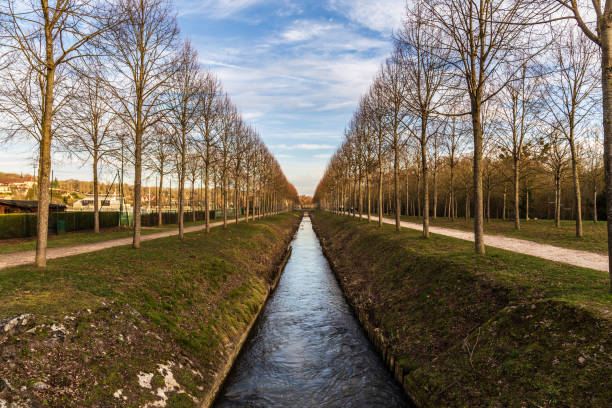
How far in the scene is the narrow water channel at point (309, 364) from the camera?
740 cm

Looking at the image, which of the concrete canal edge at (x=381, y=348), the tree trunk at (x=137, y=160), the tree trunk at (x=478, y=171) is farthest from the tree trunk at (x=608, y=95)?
the tree trunk at (x=137, y=160)

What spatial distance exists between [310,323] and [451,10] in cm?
1302

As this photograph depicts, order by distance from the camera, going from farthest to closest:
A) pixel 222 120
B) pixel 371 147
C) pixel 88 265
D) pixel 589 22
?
1. pixel 371 147
2. pixel 222 120
3. pixel 88 265
4. pixel 589 22

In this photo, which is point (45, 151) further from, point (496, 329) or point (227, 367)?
point (496, 329)

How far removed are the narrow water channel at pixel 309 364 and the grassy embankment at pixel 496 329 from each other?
760 millimetres

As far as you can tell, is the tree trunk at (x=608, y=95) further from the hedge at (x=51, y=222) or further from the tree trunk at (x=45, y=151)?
the hedge at (x=51, y=222)

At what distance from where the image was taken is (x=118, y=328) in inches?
263

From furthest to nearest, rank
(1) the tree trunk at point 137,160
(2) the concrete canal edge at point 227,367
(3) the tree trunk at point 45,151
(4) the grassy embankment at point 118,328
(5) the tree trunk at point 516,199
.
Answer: (5) the tree trunk at point 516,199, (1) the tree trunk at point 137,160, (3) the tree trunk at point 45,151, (2) the concrete canal edge at point 227,367, (4) the grassy embankment at point 118,328

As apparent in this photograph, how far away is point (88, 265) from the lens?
1019 centimetres

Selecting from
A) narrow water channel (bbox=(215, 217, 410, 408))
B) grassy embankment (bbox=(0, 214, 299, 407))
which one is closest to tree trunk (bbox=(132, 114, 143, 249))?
grassy embankment (bbox=(0, 214, 299, 407))

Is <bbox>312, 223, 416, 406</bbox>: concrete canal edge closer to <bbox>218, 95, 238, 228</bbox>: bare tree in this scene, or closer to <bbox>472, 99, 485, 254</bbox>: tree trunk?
<bbox>472, 99, 485, 254</bbox>: tree trunk

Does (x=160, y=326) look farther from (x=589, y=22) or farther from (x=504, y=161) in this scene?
(x=504, y=161)

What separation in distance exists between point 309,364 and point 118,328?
17.1 ft

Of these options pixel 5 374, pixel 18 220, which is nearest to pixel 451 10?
pixel 5 374
